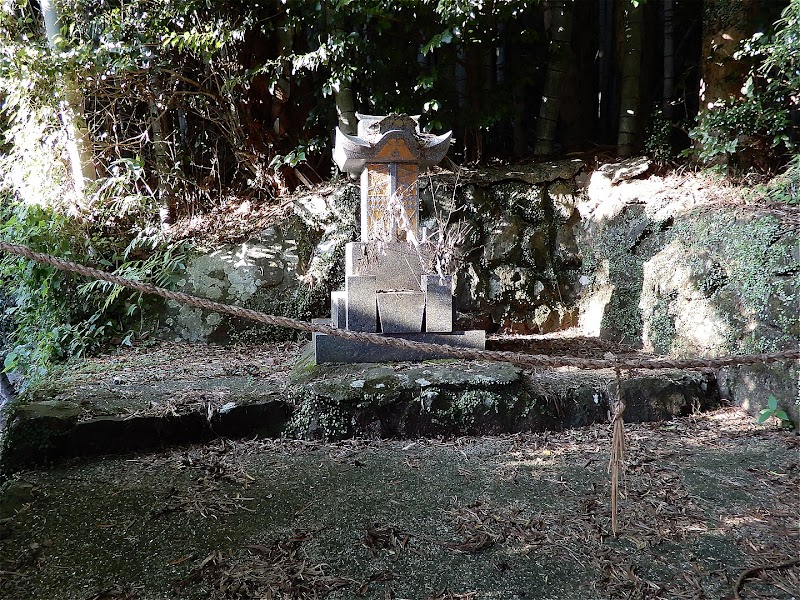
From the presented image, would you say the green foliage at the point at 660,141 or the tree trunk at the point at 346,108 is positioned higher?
the tree trunk at the point at 346,108

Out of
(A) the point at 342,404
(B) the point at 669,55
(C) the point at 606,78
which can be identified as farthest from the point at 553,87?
(A) the point at 342,404

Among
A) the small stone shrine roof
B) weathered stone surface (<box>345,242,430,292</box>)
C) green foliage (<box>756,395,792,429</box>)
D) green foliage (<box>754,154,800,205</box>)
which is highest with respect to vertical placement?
the small stone shrine roof

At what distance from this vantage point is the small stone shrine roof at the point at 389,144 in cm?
413

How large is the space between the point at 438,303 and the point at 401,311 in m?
0.28

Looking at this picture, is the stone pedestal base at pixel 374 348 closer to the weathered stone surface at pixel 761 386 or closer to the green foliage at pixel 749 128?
the weathered stone surface at pixel 761 386

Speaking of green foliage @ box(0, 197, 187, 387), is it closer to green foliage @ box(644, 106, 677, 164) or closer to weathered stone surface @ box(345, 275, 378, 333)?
weathered stone surface @ box(345, 275, 378, 333)

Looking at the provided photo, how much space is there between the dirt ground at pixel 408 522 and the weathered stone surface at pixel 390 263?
4.71ft

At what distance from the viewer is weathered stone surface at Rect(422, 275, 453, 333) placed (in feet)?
13.4

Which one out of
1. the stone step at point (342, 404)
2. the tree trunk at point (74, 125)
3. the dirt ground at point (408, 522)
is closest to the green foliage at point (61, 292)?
the tree trunk at point (74, 125)

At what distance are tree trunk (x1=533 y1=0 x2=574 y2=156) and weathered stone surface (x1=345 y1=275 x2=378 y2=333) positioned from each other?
11.6ft

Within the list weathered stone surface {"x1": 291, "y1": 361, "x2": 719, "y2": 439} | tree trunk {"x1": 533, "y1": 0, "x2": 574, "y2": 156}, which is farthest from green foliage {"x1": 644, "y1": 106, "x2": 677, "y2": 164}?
weathered stone surface {"x1": 291, "y1": 361, "x2": 719, "y2": 439}

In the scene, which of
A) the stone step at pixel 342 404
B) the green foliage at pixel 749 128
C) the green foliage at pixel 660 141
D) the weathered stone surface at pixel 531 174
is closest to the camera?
the stone step at pixel 342 404

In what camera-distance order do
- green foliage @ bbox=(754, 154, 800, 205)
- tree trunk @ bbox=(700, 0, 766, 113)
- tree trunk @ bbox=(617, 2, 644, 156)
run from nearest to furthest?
green foliage @ bbox=(754, 154, 800, 205) < tree trunk @ bbox=(700, 0, 766, 113) < tree trunk @ bbox=(617, 2, 644, 156)

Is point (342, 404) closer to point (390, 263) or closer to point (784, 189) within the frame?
point (390, 263)
